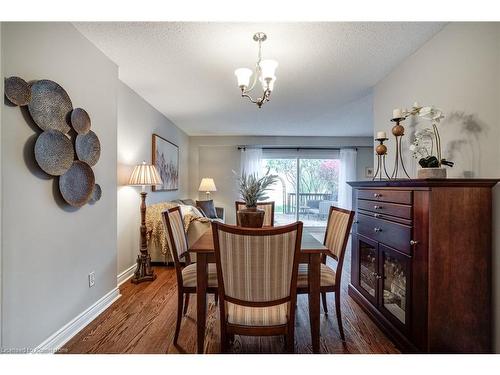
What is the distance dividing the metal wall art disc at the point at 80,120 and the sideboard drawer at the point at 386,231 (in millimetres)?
2414

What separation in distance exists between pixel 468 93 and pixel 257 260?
181 cm

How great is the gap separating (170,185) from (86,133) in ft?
9.06

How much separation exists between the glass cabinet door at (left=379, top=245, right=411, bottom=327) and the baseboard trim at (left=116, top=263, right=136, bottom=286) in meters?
2.74

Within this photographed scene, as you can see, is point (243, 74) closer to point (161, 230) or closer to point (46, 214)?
point (46, 214)

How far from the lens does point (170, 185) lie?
465 cm

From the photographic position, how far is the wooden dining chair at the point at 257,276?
1254 mm

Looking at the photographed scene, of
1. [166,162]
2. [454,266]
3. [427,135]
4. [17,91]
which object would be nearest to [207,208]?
[166,162]

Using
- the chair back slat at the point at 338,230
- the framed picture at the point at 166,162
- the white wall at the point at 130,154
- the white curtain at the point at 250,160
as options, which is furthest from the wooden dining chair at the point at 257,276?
the white curtain at the point at 250,160

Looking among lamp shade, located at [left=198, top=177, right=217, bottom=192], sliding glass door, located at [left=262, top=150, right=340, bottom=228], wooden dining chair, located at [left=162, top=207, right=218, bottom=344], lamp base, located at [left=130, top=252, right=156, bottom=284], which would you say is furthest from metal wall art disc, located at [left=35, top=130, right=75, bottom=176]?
sliding glass door, located at [left=262, top=150, right=340, bottom=228]

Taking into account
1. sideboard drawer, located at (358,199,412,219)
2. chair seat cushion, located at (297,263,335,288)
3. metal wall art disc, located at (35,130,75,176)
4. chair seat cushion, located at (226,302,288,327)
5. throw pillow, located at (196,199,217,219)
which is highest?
metal wall art disc, located at (35,130,75,176)

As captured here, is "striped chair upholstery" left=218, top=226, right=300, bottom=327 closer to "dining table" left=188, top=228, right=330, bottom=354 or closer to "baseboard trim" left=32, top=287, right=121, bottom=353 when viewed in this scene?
"dining table" left=188, top=228, right=330, bottom=354

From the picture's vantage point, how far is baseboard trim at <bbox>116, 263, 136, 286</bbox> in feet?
9.44

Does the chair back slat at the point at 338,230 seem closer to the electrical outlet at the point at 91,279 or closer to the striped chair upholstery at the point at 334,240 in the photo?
the striped chair upholstery at the point at 334,240

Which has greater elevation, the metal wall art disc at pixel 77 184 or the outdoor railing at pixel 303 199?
the metal wall art disc at pixel 77 184
